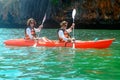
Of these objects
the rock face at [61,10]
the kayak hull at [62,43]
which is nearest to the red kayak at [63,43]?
the kayak hull at [62,43]

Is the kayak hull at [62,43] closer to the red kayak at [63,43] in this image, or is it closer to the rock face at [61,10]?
the red kayak at [63,43]

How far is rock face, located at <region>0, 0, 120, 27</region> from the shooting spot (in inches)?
1928

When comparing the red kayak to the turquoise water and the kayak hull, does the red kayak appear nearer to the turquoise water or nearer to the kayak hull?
the kayak hull

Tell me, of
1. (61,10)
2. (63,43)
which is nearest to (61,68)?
(63,43)

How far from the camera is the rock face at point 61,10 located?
48969mm

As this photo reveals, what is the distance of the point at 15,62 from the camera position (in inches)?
507

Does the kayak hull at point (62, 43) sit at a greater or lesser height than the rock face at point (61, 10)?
lesser

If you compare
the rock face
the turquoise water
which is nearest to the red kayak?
the turquoise water

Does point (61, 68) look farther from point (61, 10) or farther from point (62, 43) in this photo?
point (61, 10)

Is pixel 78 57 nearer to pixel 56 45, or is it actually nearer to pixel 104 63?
pixel 104 63

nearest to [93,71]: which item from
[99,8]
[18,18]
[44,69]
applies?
[44,69]

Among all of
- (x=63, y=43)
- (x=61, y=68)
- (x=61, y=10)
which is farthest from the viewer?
(x=61, y=10)

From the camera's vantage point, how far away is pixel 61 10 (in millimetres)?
52938

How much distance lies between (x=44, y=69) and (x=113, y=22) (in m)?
39.5
